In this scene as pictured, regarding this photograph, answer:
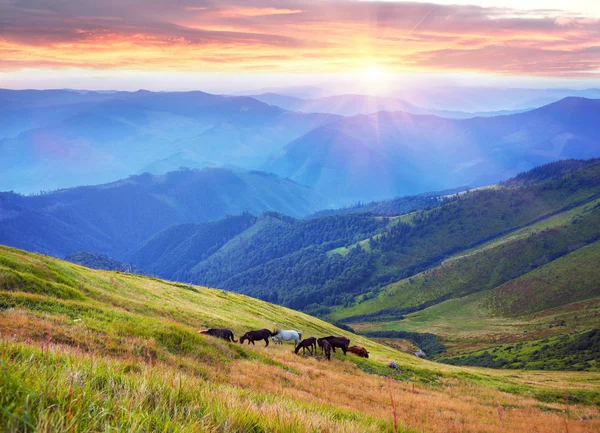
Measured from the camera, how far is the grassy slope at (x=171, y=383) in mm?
3463

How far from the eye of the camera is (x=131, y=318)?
17578 mm

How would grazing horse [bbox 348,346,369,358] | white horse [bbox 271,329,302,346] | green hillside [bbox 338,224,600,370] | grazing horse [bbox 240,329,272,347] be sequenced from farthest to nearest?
green hillside [bbox 338,224,600,370], grazing horse [bbox 348,346,369,358], white horse [bbox 271,329,302,346], grazing horse [bbox 240,329,272,347]

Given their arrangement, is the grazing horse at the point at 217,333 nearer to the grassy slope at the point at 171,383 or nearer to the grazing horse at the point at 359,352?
the grassy slope at the point at 171,383

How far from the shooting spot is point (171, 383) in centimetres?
521

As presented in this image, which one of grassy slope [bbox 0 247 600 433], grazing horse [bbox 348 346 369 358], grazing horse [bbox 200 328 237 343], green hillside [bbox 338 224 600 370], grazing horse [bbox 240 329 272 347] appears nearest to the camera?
grassy slope [bbox 0 247 600 433]

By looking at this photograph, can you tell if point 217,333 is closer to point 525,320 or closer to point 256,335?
point 256,335

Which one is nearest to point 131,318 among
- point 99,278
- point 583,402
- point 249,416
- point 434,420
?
point 434,420

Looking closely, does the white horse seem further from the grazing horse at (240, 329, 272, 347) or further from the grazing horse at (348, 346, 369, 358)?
the grazing horse at (348, 346, 369, 358)

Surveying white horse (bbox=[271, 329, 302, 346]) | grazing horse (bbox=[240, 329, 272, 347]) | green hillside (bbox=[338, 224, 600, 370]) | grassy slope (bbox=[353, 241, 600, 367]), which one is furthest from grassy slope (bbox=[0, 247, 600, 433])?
grassy slope (bbox=[353, 241, 600, 367])

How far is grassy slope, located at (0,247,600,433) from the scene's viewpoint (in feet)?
11.4

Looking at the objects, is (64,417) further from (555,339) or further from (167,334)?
(555,339)

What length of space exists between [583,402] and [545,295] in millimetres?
152495

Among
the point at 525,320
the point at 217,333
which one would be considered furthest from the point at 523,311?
the point at 217,333

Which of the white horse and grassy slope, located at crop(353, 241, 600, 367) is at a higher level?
grassy slope, located at crop(353, 241, 600, 367)
